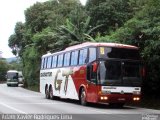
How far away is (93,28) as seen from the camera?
38.6 meters

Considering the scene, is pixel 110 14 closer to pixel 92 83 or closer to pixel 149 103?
pixel 149 103

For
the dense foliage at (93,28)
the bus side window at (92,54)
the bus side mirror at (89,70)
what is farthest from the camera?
the dense foliage at (93,28)

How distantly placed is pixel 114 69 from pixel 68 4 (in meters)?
40.0

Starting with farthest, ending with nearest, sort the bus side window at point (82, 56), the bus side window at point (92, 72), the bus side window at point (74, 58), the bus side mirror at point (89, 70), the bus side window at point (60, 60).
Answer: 1. the bus side window at point (60, 60)
2. the bus side window at point (74, 58)
3. the bus side window at point (82, 56)
4. the bus side mirror at point (89, 70)
5. the bus side window at point (92, 72)

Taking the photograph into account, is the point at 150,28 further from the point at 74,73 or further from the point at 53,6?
the point at 53,6

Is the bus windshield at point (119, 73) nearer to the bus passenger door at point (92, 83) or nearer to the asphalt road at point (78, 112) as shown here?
the bus passenger door at point (92, 83)

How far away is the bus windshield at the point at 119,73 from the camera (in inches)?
864

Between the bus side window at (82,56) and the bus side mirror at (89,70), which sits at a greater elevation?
the bus side window at (82,56)

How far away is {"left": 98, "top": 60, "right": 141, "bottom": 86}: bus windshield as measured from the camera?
2195cm

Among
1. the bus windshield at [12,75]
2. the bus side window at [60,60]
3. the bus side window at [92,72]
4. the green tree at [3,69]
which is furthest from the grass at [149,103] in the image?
the green tree at [3,69]

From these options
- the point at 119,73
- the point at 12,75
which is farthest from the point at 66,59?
the point at 12,75

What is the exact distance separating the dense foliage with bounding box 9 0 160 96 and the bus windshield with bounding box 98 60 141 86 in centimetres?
186

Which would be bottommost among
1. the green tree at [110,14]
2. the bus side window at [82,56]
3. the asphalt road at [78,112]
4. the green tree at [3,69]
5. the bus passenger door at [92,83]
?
the asphalt road at [78,112]

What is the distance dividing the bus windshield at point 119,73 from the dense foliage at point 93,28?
186cm
